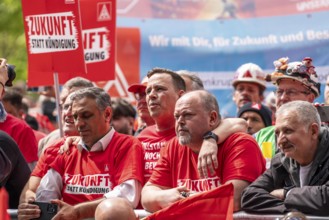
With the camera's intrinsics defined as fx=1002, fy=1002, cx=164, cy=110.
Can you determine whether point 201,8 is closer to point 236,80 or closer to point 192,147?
point 236,80

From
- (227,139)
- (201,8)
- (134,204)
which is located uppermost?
(201,8)

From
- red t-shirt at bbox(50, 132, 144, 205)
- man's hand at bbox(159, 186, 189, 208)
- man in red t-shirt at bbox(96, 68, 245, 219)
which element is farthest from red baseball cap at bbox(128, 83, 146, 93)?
man's hand at bbox(159, 186, 189, 208)

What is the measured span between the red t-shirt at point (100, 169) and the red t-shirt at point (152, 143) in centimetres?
13

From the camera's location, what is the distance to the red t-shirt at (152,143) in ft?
26.2

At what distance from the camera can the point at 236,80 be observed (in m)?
10.8

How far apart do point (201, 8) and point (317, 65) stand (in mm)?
1848

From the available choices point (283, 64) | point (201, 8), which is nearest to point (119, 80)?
point (201, 8)

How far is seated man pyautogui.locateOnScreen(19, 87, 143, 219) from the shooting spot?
7594 mm

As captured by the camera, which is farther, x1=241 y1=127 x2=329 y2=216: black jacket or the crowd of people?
the crowd of people

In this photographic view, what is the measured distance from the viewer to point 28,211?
7.60 m

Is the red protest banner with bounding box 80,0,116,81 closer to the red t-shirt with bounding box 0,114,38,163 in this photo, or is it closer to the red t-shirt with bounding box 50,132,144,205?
the red t-shirt with bounding box 0,114,38,163

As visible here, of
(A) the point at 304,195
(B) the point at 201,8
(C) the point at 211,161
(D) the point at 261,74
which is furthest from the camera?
(B) the point at 201,8

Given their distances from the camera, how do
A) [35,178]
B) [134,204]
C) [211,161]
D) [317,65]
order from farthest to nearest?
[317,65], [35,178], [134,204], [211,161]

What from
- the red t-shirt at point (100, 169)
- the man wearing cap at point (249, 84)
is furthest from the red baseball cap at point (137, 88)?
the man wearing cap at point (249, 84)
